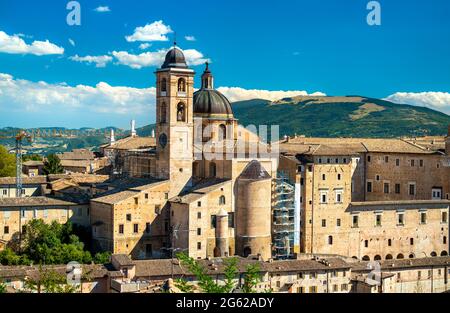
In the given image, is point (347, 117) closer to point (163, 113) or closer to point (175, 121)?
point (163, 113)

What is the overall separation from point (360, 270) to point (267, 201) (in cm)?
807

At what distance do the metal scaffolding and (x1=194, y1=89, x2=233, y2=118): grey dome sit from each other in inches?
366

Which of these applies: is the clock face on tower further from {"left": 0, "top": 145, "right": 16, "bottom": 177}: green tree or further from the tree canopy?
{"left": 0, "top": 145, "right": 16, "bottom": 177}: green tree

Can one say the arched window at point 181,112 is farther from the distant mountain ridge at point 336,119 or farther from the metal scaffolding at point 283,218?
the distant mountain ridge at point 336,119

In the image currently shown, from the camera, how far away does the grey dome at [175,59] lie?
2061 inches

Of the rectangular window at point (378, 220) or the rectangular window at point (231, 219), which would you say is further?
the rectangular window at point (378, 220)

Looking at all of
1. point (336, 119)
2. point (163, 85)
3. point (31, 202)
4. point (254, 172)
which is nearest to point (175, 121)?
point (163, 85)

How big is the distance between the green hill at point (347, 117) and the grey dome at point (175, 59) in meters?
95.0

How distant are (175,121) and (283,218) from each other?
10.3 metres

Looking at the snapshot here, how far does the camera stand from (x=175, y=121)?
51938 millimetres

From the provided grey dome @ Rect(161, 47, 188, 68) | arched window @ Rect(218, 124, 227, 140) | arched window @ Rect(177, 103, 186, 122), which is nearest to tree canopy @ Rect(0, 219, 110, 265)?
arched window @ Rect(177, 103, 186, 122)

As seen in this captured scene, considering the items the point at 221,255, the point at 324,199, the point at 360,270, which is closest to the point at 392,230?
the point at 324,199

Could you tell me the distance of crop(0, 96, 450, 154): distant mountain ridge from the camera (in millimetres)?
148913

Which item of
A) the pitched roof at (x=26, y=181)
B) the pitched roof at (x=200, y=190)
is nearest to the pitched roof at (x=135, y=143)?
the pitched roof at (x=26, y=181)
